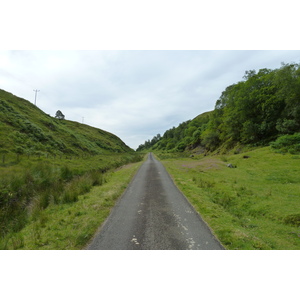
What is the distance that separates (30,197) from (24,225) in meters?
4.19

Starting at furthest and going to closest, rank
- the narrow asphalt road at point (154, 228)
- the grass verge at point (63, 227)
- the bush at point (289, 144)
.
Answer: the bush at point (289, 144), the grass verge at point (63, 227), the narrow asphalt road at point (154, 228)

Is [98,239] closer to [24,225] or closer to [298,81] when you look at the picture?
[24,225]

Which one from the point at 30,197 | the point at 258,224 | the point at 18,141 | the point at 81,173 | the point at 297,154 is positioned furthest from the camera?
the point at 18,141

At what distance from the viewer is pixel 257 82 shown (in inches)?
1642

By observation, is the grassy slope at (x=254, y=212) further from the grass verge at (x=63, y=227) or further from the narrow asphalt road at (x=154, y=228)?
the grass verge at (x=63, y=227)

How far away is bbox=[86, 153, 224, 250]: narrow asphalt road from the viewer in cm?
571

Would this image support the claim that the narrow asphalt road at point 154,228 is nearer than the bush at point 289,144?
Yes

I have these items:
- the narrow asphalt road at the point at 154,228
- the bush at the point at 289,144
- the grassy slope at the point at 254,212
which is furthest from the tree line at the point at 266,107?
the narrow asphalt road at the point at 154,228

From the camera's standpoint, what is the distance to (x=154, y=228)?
698 cm

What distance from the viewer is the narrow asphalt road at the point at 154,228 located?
5.71m

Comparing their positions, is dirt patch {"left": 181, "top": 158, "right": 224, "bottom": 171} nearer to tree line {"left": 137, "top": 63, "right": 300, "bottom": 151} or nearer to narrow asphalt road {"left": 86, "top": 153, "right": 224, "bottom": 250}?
narrow asphalt road {"left": 86, "top": 153, "right": 224, "bottom": 250}

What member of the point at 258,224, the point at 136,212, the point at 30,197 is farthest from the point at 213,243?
the point at 30,197

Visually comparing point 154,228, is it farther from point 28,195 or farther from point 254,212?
point 28,195

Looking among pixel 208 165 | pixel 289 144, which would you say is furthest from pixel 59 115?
pixel 289 144
